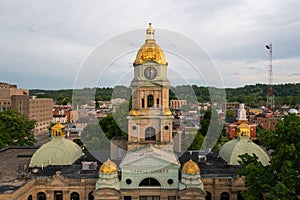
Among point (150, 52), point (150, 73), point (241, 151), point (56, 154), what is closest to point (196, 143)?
point (241, 151)

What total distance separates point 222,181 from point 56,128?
2361 cm

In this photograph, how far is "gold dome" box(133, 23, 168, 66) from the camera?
120ft

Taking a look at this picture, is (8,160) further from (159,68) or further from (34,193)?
(159,68)

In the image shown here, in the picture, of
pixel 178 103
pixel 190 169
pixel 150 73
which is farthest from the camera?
pixel 178 103

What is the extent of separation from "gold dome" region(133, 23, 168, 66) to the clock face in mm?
1144

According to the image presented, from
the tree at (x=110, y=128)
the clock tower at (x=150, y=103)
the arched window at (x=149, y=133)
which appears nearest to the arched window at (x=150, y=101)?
the clock tower at (x=150, y=103)

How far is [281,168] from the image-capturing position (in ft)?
80.2

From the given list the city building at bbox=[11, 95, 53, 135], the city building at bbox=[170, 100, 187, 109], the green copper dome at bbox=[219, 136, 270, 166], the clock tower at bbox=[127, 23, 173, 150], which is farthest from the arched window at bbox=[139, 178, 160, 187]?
the city building at bbox=[11, 95, 53, 135]

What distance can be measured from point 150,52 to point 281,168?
66.3ft

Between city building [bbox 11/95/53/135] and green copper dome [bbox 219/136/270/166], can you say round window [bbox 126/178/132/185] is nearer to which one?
green copper dome [bbox 219/136/270/166]

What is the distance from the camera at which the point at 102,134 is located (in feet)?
210

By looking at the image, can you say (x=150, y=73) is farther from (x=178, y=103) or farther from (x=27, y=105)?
(x=27, y=105)

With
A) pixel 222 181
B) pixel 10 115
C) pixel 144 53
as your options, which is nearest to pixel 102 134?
pixel 10 115

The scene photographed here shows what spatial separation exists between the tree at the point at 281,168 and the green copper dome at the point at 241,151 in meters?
9.71
